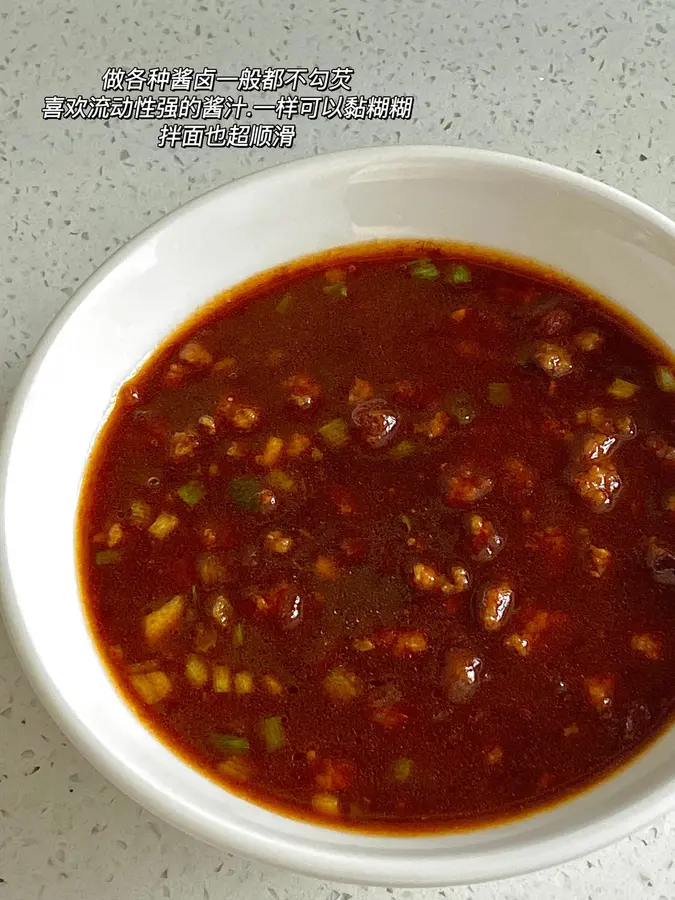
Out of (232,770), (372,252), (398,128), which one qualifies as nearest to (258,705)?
(232,770)

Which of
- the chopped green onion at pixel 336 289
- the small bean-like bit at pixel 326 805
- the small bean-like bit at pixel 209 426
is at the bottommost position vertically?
the small bean-like bit at pixel 326 805

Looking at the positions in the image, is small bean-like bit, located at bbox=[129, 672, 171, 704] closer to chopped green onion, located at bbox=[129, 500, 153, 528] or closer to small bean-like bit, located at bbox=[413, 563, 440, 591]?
chopped green onion, located at bbox=[129, 500, 153, 528]

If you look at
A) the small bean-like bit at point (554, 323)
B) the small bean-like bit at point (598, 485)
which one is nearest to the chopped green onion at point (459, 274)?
the small bean-like bit at point (554, 323)

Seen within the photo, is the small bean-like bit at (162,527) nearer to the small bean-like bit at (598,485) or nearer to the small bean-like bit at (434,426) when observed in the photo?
the small bean-like bit at (434,426)


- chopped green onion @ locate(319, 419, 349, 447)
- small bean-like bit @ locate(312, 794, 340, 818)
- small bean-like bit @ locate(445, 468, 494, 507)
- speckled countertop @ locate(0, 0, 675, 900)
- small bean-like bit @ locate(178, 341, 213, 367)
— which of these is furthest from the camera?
speckled countertop @ locate(0, 0, 675, 900)

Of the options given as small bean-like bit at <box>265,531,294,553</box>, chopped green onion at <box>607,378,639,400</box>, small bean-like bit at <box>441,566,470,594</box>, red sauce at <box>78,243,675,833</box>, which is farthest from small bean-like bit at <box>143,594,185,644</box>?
chopped green onion at <box>607,378,639,400</box>

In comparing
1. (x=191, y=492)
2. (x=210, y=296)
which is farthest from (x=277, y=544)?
(x=210, y=296)

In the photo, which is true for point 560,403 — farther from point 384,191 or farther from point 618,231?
point 384,191
